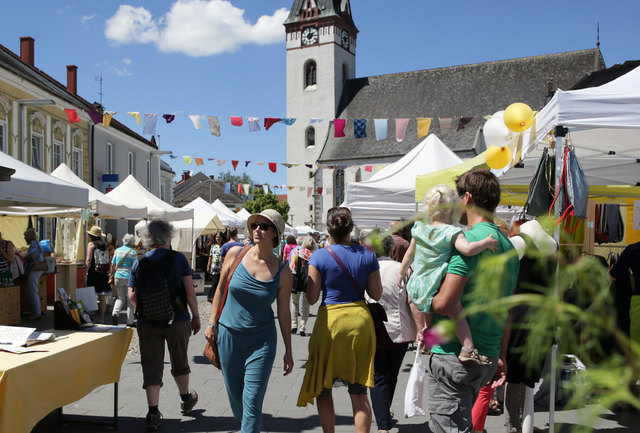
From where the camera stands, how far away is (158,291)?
15.0 ft

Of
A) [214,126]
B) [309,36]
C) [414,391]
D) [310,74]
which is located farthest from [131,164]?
[414,391]

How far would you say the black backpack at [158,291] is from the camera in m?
4.57

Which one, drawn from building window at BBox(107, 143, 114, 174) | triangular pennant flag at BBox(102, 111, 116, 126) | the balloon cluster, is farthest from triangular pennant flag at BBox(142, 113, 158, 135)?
building window at BBox(107, 143, 114, 174)

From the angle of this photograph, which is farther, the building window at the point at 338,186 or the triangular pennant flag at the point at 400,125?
the building window at the point at 338,186

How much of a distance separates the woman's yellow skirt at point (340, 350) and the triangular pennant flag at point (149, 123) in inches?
494

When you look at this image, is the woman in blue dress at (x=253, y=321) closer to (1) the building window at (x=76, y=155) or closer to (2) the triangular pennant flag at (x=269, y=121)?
(2) the triangular pennant flag at (x=269, y=121)

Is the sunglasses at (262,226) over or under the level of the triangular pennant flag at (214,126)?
under

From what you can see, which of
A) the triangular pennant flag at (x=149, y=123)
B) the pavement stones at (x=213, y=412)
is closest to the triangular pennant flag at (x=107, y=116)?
the triangular pennant flag at (x=149, y=123)

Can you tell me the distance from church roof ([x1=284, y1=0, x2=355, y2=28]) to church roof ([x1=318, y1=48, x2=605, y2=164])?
639 cm

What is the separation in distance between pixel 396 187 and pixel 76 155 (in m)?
20.5

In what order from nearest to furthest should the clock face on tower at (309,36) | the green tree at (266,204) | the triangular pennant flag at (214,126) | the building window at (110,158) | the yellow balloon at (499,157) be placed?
the yellow balloon at (499,157) → the triangular pennant flag at (214,126) → the building window at (110,158) → the clock face on tower at (309,36) → the green tree at (266,204)

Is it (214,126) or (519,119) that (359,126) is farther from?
(519,119)

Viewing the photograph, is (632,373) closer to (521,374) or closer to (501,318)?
(501,318)

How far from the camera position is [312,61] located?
54.2 metres
